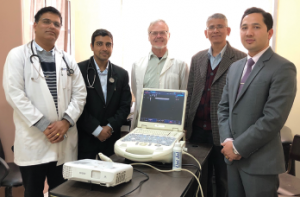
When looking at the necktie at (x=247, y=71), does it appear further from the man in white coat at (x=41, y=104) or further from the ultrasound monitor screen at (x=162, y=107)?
the man in white coat at (x=41, y=104)

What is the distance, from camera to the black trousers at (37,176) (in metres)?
1.72

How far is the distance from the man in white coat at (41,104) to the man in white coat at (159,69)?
0.65 m

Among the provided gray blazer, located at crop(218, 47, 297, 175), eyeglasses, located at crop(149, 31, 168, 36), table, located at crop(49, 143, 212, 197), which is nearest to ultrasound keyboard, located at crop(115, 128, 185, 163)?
table, located at crop(49, 143, 212, 197)

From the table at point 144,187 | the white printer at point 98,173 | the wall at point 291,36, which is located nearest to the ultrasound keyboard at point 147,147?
the table at point 144,187

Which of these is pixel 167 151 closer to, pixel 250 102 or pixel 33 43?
pixel 250 102

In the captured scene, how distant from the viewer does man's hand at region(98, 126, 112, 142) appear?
6.48ft

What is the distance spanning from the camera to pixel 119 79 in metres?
2.17

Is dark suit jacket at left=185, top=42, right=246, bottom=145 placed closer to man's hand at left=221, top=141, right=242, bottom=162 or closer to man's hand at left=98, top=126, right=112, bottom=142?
man's hand at left=221, top=141, right=242, bottom=162

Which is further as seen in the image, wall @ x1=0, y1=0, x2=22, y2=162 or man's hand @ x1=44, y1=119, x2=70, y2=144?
wall @ x1=0, y1=0, x2=22, y2=162

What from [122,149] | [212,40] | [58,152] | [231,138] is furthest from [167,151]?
[212,40]

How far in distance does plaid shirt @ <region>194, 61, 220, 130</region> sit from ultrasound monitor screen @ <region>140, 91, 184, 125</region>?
375mm

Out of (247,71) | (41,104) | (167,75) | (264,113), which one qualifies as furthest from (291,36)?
(41,104)

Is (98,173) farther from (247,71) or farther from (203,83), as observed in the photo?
(203,83)

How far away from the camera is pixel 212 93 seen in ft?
6.46
